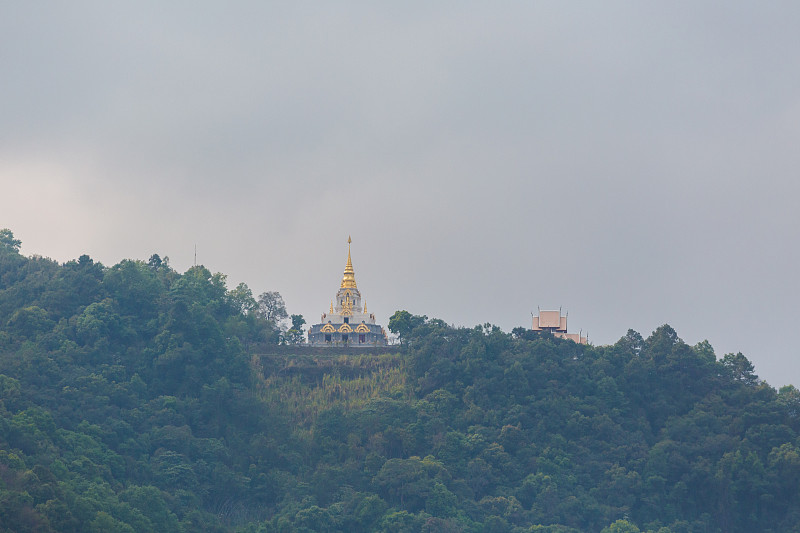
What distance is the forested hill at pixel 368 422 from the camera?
6494cm

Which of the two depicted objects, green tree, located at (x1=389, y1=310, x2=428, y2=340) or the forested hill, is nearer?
the forested hill

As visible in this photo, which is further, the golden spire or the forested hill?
the golden spire

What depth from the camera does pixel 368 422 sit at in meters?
71.5

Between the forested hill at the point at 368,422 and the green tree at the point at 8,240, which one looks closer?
the forested hill at the point at 368,422

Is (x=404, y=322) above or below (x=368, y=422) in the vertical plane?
above

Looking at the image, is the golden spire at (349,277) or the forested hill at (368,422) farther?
the golden spire at (349,277)

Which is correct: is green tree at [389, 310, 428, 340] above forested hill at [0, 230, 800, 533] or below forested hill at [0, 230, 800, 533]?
above

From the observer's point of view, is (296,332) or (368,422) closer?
(368,422)

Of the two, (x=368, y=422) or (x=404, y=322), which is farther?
(x=404, y=322)

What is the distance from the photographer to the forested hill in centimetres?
6494

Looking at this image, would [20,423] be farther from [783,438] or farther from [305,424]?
[783,438]

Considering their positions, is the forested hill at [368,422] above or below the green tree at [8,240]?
below

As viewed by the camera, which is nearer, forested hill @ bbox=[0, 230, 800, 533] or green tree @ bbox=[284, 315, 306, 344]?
forested hill @ bbox=[0, 230, 800, 533]

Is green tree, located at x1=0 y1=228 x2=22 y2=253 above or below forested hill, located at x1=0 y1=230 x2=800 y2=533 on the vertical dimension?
above
